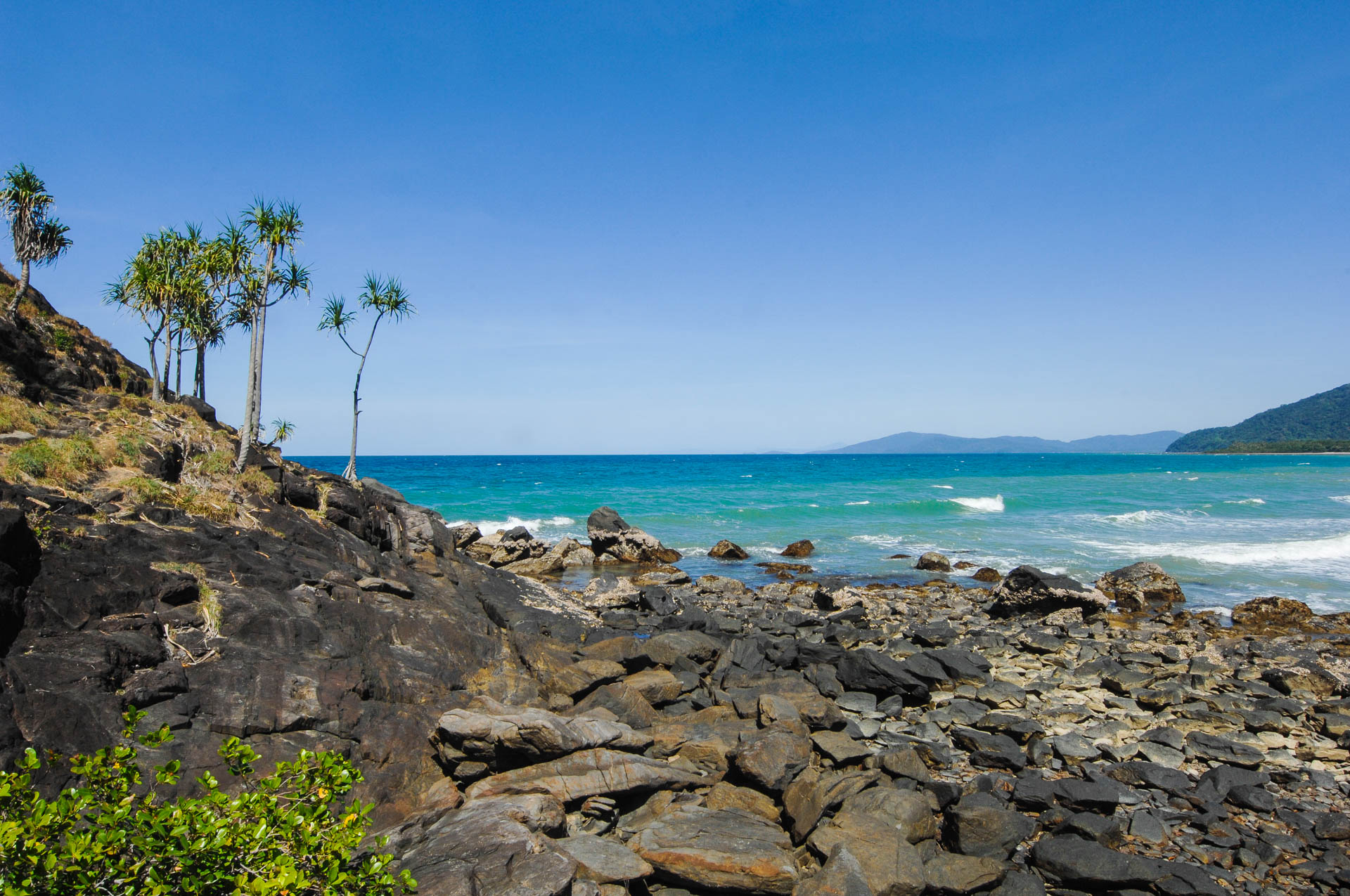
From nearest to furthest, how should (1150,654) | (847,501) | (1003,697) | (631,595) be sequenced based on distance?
(1003,697) → (1150,654) → (631,595) → (847,501)

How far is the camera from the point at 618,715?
12109 mm

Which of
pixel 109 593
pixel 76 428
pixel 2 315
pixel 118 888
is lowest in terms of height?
pixel 118 888

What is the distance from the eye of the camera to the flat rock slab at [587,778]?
8.97m

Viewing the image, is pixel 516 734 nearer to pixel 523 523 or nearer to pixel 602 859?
pixel 602 859

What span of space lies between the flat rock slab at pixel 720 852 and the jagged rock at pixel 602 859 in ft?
0.95

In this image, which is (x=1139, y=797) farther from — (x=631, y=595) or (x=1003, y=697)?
(x=631, y=595)

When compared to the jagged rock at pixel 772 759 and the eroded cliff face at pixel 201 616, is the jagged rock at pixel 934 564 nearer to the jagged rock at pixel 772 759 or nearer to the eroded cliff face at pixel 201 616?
the eroded cliff face at pixel 201 616

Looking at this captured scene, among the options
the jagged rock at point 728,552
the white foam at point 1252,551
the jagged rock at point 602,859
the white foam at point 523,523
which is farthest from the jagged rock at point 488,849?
the white foam at point 523,523

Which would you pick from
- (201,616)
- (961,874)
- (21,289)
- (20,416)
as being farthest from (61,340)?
(961,874)

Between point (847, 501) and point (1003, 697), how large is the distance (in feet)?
160

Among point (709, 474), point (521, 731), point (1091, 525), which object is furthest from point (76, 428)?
point (709, 474)

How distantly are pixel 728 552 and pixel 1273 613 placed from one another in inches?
844

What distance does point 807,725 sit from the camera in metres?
12.9

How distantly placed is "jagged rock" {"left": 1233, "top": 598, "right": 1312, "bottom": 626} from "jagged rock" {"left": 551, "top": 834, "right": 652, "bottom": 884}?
23.4 metres
